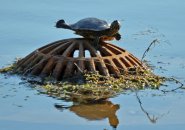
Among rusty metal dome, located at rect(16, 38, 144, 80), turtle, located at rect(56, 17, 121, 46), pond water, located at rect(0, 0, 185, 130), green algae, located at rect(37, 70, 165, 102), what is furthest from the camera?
turtle, located at rect(56, 17, 121, 46)

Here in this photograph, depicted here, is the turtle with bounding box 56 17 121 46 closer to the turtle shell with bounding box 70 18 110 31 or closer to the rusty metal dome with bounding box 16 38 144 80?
the turtle shell with bounding box 70 18 110 31

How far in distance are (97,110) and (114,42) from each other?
12.3 feet

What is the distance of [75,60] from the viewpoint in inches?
337

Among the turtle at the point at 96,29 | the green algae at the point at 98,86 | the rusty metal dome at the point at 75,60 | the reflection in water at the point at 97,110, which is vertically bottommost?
the reflection in water at the point at 97,110

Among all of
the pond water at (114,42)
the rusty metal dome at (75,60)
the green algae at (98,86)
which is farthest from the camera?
the rusty metal dome at (75,60)

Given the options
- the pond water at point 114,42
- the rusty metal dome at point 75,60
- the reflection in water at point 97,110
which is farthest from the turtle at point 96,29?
the reflection in water at point 97,110

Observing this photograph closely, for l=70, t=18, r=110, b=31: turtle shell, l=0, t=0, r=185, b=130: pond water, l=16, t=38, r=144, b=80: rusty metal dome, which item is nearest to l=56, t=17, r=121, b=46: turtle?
l=70, t=18, r=110, b=31: turtle shell

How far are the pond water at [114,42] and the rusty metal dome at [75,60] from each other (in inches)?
15.7

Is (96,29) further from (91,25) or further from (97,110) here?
(97,110)

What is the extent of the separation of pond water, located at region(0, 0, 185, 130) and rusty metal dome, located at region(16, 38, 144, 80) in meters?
0.40

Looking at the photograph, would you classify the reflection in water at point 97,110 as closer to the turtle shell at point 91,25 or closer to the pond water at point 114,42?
the pond water at point 114,42

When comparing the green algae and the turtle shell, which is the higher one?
the turtle shell

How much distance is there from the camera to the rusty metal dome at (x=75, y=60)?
8547 millimetres

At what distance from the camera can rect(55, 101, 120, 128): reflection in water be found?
7.28 metres
